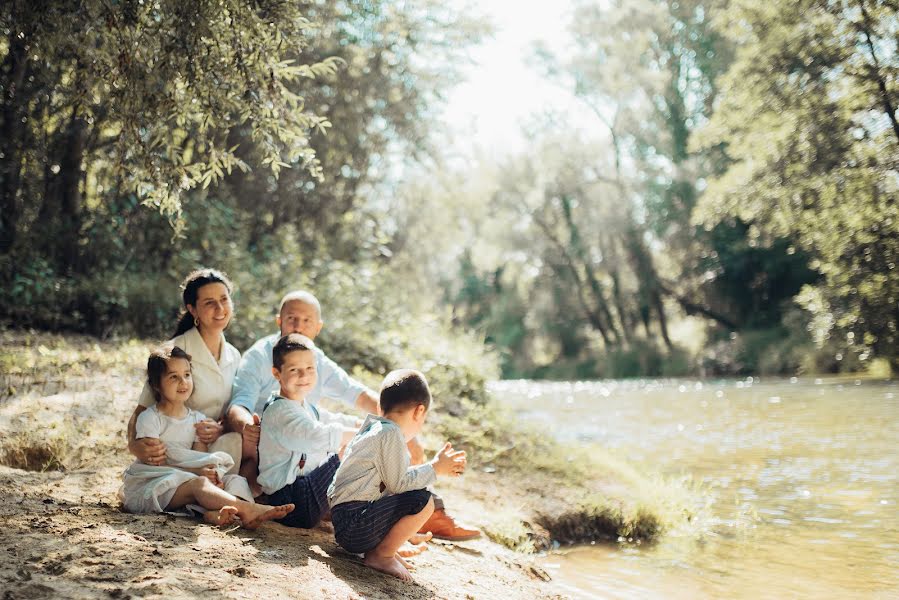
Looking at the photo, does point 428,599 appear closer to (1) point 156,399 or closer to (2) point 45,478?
(1) point 156,399

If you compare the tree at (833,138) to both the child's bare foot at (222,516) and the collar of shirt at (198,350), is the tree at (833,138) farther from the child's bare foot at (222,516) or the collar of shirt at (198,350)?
the child's bare foot at (222,516)

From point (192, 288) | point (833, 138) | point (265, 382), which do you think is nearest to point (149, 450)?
point (265, 382)

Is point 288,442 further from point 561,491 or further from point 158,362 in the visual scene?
point 561,491

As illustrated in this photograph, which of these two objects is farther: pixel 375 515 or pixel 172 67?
pixel 172 67

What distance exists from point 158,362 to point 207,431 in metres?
0.51

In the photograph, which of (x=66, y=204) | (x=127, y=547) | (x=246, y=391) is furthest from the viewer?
(x=66, y=204)

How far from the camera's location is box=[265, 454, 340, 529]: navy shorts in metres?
4.09

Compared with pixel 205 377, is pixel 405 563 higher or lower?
lower

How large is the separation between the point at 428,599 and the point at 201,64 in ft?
11.7

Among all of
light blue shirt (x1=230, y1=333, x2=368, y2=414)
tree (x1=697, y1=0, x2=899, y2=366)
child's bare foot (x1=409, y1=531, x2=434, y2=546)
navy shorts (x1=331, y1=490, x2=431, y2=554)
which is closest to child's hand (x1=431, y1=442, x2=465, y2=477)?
navy shorts (x1=331, y1=490, x2=431, y2=554)

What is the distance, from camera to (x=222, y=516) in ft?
12.2

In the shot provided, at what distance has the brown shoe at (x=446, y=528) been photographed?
468cm

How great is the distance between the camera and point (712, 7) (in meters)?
27.7

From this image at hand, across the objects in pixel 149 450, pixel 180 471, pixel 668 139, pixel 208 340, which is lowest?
pixel 180 471
